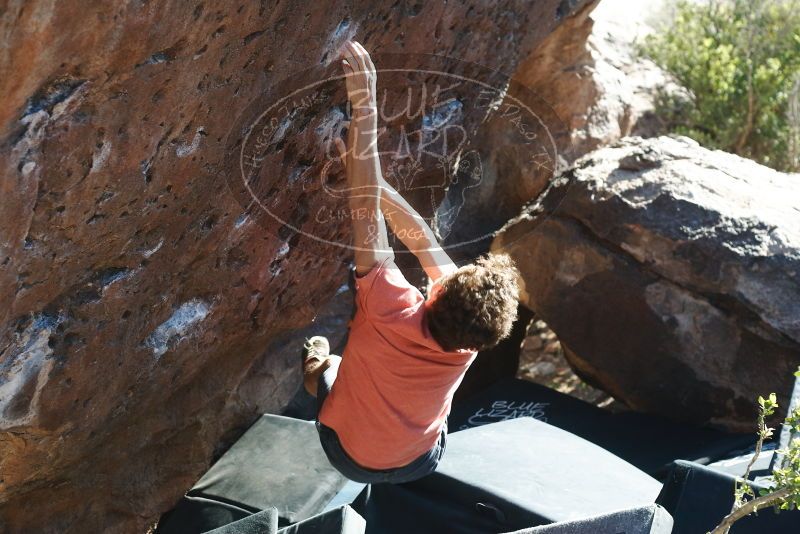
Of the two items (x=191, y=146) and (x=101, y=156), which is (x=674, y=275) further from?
(x=101, y=156)

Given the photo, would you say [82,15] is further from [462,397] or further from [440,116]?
[462,397]

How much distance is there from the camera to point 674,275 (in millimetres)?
4453

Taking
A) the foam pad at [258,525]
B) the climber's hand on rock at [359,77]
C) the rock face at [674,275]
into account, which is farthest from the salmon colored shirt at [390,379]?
the rock face at [674,275]

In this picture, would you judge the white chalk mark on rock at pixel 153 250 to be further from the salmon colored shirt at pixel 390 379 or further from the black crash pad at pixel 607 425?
the black crash pad at pixel 607 425

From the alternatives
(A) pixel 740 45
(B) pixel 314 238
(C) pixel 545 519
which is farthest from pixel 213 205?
(A) pixel 740 45

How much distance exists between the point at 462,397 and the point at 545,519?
2057 millimetres

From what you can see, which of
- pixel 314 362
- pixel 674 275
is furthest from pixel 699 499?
pixel 674 275

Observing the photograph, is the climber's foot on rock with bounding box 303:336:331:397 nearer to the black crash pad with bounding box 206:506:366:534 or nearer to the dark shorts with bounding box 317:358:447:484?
the dark shorts with bounding box 317:358:447:484

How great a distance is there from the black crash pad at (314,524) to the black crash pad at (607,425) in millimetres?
1855

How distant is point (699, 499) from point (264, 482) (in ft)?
5.72

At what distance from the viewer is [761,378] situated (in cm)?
435

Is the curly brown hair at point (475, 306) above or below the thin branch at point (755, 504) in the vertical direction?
above

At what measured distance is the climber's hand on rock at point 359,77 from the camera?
2.89 meters

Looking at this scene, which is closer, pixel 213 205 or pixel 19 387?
pixel 19 387
